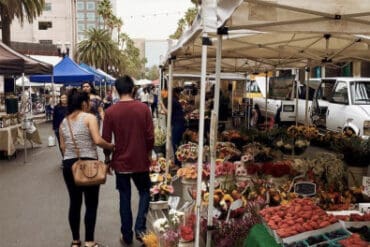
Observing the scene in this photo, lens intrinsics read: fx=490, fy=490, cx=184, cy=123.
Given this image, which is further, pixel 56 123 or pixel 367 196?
pixel 56 123

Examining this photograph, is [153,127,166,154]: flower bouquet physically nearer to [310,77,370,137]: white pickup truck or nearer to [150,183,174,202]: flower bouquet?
[150,183,174,202]: flower bouquet

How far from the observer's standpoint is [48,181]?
9.95 metres

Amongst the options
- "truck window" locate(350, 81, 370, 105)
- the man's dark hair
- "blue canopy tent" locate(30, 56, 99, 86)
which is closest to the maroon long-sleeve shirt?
the man's dark hair

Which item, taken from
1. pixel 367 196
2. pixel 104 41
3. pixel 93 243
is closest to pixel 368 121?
pixel 367 196

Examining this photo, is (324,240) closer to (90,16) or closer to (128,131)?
(128,131)

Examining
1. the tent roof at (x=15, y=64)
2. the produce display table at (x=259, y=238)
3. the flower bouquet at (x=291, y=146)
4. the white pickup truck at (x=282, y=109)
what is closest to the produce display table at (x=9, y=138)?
the tent roof at (x=15, y=64)

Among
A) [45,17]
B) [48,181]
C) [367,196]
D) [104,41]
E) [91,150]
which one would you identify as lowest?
[48,181]

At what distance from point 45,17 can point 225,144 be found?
85343mm

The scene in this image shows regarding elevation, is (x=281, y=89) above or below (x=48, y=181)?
above

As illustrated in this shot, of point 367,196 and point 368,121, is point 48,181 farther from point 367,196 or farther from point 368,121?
point 368,121

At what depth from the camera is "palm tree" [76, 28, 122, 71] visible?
171ft

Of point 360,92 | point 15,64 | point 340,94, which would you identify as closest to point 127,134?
point 15,64

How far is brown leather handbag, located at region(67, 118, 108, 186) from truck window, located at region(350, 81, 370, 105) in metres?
9.77

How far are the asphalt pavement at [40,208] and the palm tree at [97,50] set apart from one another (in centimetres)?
4095
